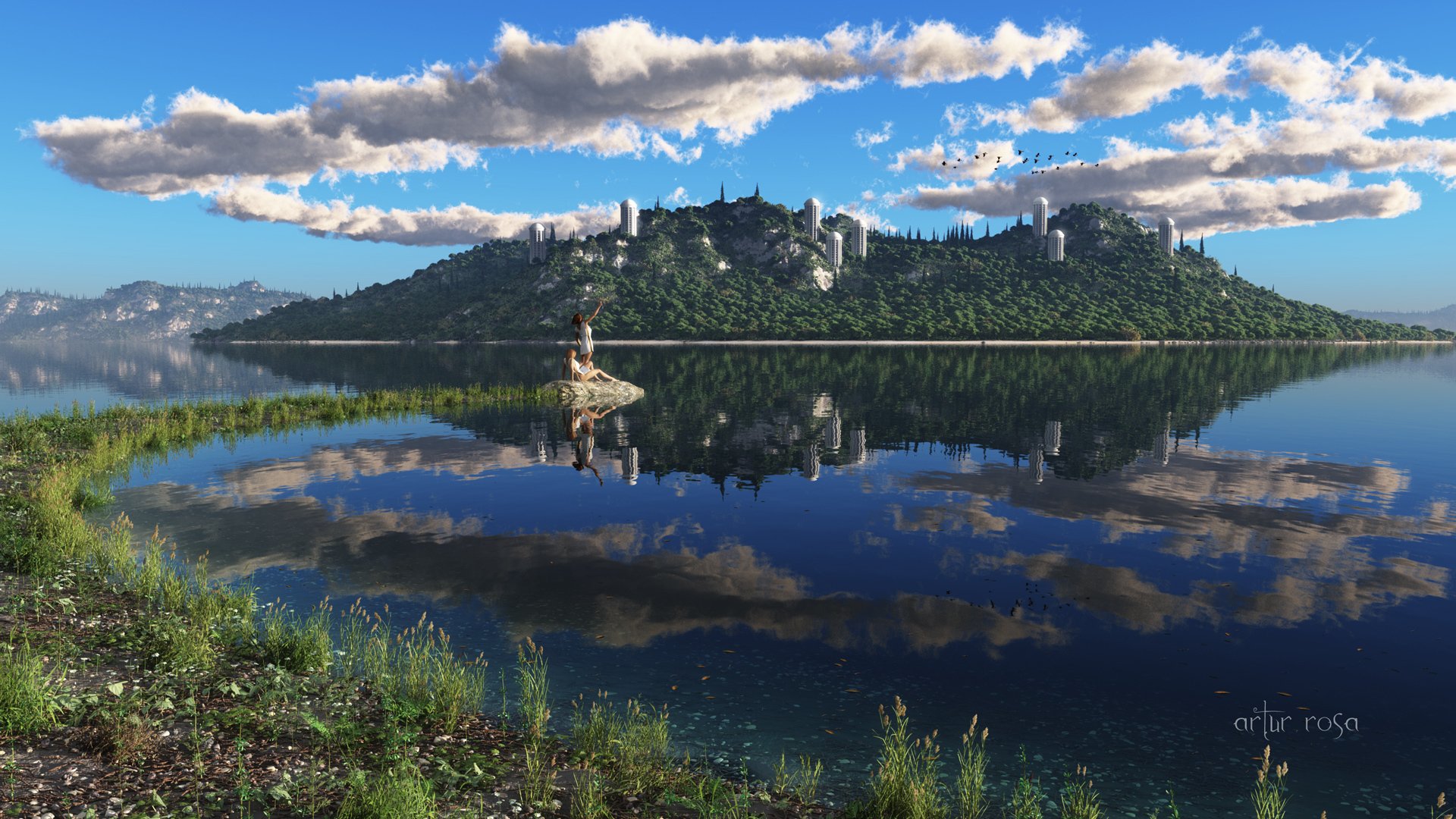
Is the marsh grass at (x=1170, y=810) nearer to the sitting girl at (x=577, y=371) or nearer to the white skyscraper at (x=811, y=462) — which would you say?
the white skyscraper at (x=811, y=462)

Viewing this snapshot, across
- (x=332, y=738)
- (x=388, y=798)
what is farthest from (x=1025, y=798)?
(x=332, y=738)

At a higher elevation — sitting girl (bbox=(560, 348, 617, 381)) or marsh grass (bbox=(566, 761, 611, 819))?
sitting girl (bbox=(560, 348, 617, 381))

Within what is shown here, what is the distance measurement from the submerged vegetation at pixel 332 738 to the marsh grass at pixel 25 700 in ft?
0.06

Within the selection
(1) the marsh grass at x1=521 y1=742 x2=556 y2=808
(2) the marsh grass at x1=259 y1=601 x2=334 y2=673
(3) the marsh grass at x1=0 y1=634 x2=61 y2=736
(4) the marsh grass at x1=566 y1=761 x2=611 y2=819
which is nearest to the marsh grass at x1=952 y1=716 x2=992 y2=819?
(4) the marsh grass at x1=566 y1=761 x2=611 y2=819

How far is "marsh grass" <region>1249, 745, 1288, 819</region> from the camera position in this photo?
692 cm

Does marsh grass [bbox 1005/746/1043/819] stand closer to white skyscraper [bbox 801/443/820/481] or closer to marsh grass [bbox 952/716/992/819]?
marsh grass [bbox 952/716/992/819]

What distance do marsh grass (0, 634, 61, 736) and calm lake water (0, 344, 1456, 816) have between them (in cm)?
499

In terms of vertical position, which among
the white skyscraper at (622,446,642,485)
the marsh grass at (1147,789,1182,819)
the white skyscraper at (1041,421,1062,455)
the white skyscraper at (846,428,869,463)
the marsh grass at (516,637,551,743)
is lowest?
the marsh grass at (1147,789,1182,819)

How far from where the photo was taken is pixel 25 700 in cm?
869

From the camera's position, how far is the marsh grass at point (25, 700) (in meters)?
8.51

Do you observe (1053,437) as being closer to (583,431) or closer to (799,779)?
(583,431)

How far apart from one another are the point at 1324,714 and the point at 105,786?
1443 centimetres

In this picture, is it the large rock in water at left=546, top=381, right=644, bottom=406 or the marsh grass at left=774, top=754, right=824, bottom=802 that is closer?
the marsh grass at left=774, top=754, right=824, bottom=802

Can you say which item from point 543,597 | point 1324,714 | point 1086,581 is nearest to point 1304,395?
point 1086,581
